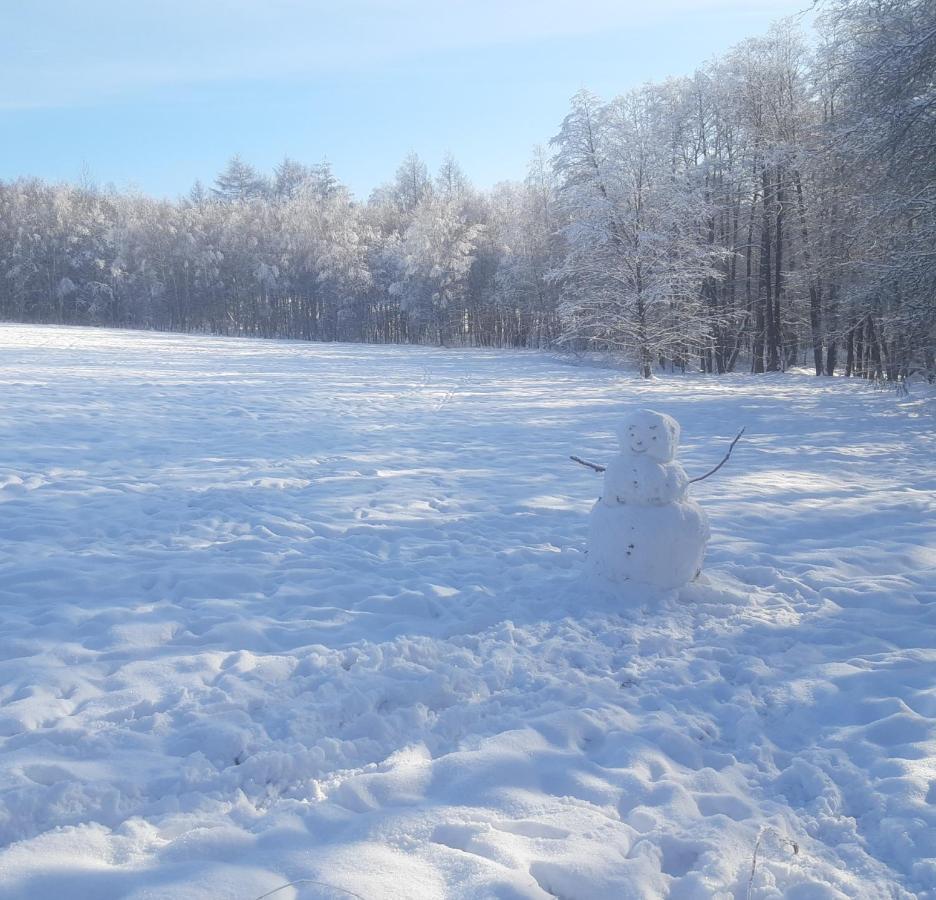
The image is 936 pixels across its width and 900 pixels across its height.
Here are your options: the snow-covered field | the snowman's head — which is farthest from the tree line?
the snowman's head

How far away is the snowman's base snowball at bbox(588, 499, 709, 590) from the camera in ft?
15.0

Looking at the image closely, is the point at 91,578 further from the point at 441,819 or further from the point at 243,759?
the point at 441,819

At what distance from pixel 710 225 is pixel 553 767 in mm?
27455

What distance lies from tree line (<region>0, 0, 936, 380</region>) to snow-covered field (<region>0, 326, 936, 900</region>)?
7.10 metres

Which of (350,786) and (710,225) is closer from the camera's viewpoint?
(350,786)

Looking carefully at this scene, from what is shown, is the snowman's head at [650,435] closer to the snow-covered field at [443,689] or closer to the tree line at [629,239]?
the snow-covered field at [443,689]

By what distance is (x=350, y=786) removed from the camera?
2.73 meters

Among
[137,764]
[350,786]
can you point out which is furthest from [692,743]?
[137,764]

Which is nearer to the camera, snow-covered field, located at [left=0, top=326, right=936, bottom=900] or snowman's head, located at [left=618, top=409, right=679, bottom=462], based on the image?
snow-covered field, located at [left=0, top=326, right=936, bottom=900]

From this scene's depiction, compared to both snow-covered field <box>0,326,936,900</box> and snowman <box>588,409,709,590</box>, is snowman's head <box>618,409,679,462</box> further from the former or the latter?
snow-covered field <box>0,326,936,900</box>

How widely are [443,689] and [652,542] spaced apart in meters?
1.87

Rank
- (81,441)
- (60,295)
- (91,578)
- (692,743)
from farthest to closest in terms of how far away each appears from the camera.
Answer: (60,295) < (81,441) < (91,578) < (692,743)

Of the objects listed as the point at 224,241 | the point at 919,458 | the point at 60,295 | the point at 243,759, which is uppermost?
the point at 224,241

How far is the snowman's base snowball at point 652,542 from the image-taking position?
4.57 m
